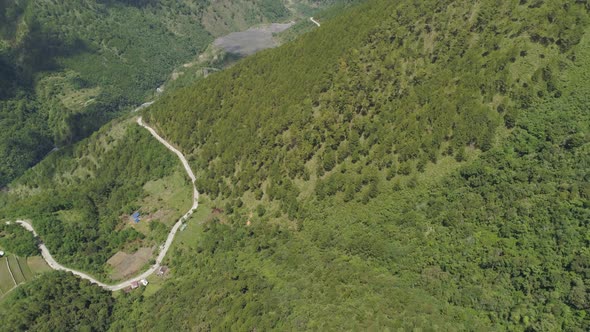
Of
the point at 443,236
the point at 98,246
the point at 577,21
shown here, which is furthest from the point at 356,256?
the point at 98,246

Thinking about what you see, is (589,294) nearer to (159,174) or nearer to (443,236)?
(443,236)

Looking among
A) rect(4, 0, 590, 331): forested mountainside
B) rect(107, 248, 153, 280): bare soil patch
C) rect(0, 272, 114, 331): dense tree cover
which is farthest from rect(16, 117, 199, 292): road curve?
rect(0, 272, 114, 331): dense tree cover

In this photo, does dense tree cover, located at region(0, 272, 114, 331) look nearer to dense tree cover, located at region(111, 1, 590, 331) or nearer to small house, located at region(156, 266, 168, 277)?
dense tree cover, located at region(111, 1, 590, 331)

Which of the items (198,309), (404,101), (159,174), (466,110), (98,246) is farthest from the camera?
(159,174)

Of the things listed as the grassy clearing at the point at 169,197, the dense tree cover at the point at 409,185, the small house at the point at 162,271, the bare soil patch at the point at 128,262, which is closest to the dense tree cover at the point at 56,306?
the dense tree cover at the point at 409,185

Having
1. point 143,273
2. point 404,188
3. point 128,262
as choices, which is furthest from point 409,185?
point 128,262
